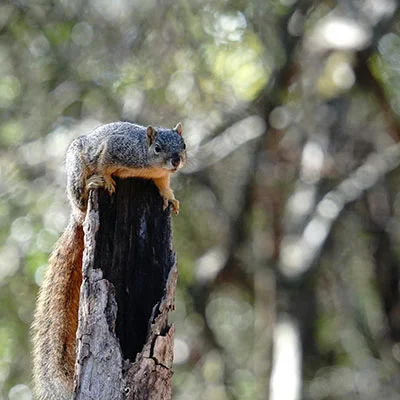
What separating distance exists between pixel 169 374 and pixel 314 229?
5463mm

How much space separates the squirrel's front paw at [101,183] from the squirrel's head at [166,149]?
34cm

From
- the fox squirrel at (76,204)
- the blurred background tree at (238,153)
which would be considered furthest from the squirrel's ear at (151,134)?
the blurred background tree at (238,153)

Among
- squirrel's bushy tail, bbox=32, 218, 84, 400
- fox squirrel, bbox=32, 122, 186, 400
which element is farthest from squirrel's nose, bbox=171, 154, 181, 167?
squirrel's bushy tail, bbox=32, 218, 84, 400

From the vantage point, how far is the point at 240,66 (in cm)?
958

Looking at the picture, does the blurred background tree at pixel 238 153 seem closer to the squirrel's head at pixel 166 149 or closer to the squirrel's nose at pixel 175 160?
the squirrel's head at pixel 166 149

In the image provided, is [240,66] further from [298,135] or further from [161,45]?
[161,45]

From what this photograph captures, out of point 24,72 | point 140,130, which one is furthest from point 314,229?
point 140,130

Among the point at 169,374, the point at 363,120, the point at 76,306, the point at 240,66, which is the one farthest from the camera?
the point at 363,120

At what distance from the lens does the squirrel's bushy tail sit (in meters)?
3.66

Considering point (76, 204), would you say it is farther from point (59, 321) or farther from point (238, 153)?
point (238, 153)

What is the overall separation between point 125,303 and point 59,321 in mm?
806

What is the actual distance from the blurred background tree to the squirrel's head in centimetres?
326

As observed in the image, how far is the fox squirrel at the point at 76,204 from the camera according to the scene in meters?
3.75

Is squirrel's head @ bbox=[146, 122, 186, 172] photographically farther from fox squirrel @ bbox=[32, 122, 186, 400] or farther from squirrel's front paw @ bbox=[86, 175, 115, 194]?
squirrel's front paw @ bbox=[86, 175, 115, 194]
